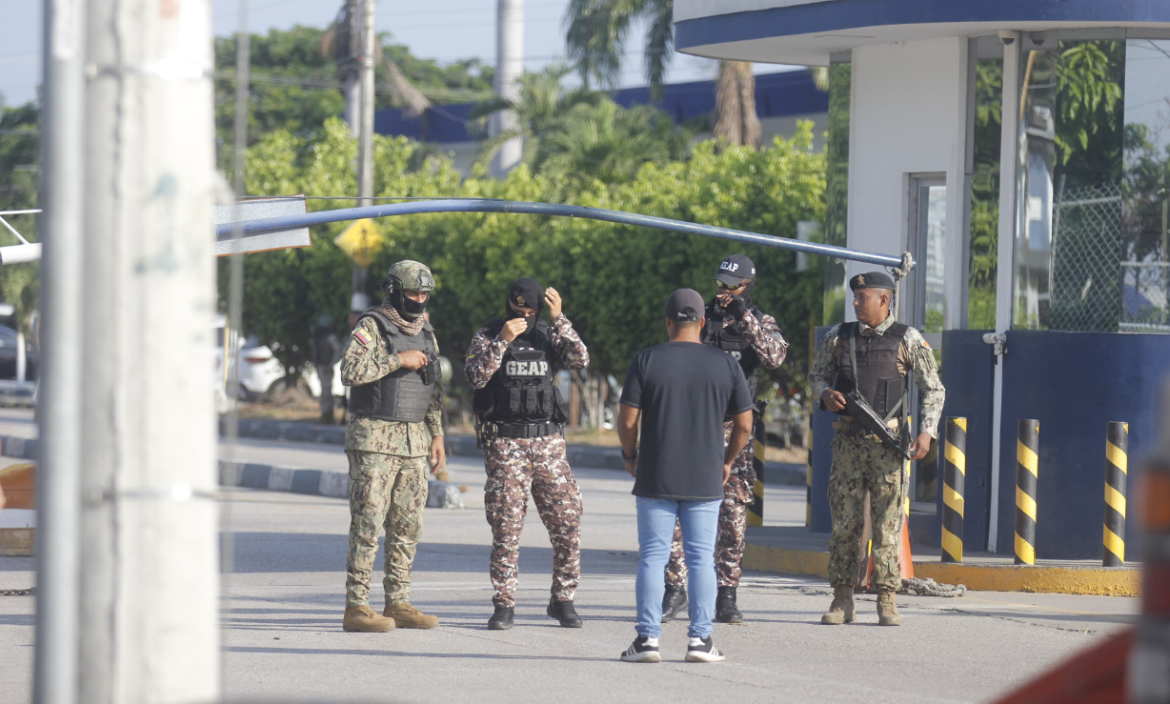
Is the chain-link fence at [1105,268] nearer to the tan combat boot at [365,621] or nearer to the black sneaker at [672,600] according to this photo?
the black sneaker at [672,600]

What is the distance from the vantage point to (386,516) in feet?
24.4

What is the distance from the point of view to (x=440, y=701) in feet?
18.9

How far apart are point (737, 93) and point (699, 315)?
73.4ft

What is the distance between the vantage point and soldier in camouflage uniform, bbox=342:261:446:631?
23.9ft

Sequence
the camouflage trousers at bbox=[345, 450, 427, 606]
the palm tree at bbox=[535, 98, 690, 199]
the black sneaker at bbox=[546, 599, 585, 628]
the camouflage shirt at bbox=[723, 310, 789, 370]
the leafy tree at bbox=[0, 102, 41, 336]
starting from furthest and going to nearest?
the palm tree at bbox=[535, 98, 690, 199], the leafy tree at bbox=[0, 102, 41, 336], the camouflage shirt at bbox=[723, 310, 789, 370], the black sneaker at bbox=[546, 599, 585, 628], the camouflage trousers at bbox=[345, 450, 427, 606]

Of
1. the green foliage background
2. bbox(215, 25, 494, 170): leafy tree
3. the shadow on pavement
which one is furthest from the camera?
bbox(215, 25, 494, 170): leafy tree

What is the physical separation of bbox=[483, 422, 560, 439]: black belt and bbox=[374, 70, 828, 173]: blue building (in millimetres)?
22491

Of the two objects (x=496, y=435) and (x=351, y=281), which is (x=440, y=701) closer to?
(x=496, y=435)

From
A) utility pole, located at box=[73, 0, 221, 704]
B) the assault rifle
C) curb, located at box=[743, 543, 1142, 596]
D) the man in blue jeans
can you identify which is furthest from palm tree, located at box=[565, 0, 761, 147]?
utility pole, located at box=[73, 0, 221, 704]

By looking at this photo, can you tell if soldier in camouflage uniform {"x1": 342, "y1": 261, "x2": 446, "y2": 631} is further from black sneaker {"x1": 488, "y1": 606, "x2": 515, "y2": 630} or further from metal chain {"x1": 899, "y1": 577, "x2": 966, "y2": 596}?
metal chain {"x1": 899, "y1": 577, "x2": 966, "y2": 596}

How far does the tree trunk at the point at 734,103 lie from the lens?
28250mm

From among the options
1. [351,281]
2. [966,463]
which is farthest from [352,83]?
[966,463]

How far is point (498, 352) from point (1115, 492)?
157 inches

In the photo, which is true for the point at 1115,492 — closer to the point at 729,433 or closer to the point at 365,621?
the point at 729,433
